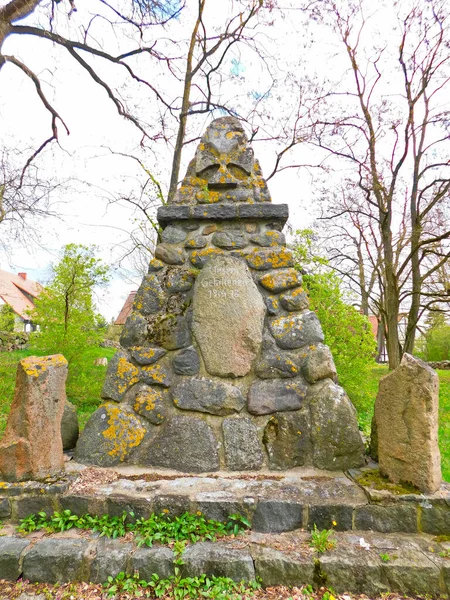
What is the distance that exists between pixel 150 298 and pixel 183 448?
3.97 ft

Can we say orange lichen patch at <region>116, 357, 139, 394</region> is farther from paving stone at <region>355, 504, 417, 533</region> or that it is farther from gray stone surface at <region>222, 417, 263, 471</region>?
paving stone at <region>355, 504, 417, 533</region>

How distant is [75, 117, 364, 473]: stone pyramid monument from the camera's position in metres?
2.64

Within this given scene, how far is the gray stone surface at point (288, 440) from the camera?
A: 8.59 feet

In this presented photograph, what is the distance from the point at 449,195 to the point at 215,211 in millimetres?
8308

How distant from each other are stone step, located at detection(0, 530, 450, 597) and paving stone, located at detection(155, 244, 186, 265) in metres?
2.03

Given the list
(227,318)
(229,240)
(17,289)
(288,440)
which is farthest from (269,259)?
(17,289)

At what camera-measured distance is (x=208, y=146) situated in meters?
3.37

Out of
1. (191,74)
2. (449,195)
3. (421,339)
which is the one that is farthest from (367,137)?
(421,339)

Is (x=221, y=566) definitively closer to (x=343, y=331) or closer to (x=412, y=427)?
(x=412, y=427)

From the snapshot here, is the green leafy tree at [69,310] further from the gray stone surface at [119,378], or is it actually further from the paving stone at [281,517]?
the paving stone at [281,517]

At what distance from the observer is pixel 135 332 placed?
2947 millimetres

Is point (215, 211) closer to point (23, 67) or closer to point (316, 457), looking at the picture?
point (316, 457)

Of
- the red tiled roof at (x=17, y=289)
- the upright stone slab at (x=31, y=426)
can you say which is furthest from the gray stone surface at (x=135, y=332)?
the red tiled roof at (x=17, y=289)

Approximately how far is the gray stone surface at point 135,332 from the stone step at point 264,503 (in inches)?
40.3
